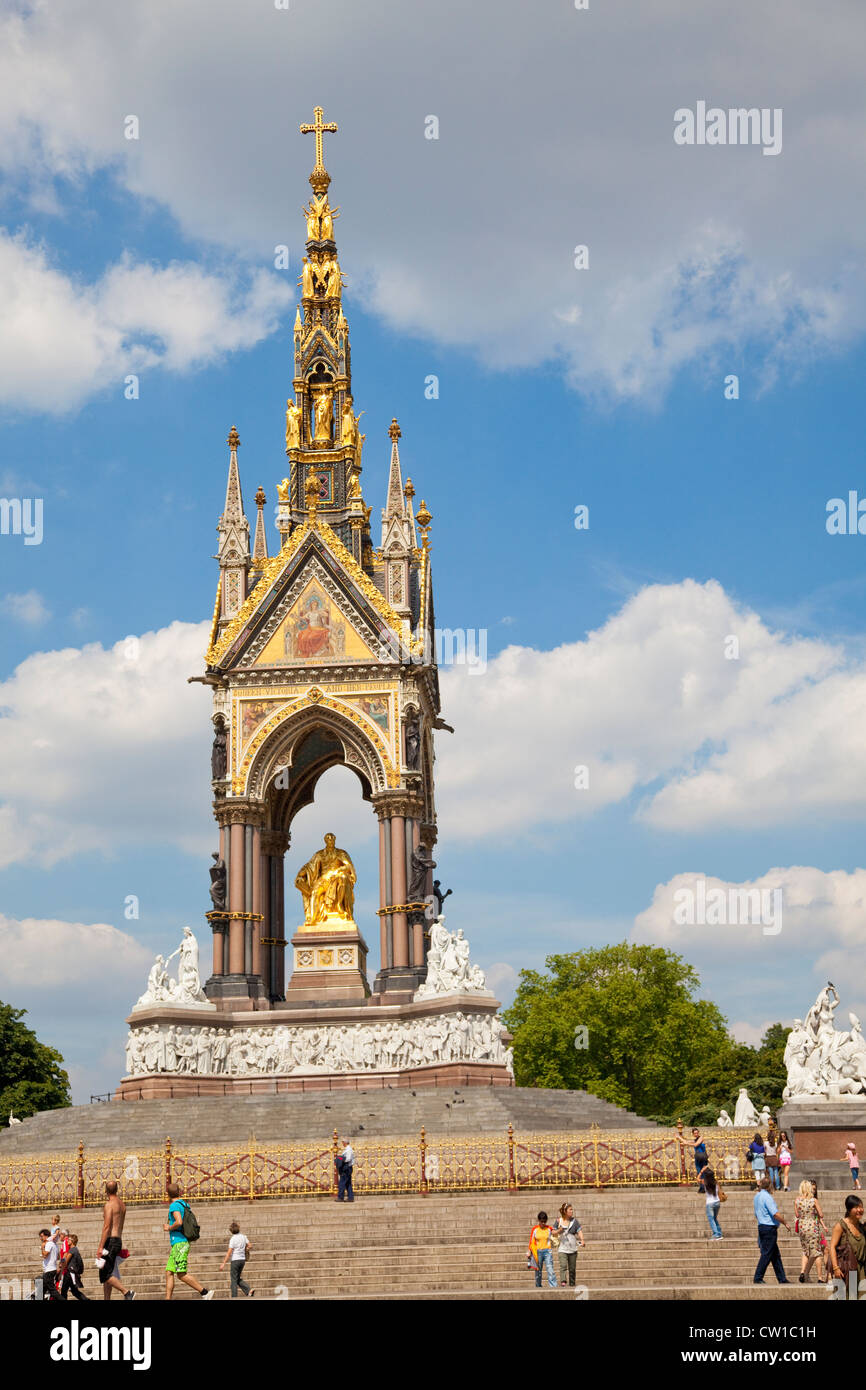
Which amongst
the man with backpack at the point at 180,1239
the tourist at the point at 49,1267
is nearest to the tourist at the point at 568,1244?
the man with backpack at the point at 180,1239

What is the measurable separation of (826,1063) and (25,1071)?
39.1m

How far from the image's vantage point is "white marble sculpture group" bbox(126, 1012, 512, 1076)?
3988cm

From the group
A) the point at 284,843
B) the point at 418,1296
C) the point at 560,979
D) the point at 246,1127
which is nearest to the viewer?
the point at 418,1296

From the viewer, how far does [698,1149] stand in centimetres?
2753

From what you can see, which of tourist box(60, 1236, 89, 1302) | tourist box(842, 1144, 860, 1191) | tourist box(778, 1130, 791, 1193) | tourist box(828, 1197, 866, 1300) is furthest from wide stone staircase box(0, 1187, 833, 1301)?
A: tourist box(828, 1197, 866, 1300)

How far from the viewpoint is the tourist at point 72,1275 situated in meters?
20.6

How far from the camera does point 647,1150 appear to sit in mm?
29125

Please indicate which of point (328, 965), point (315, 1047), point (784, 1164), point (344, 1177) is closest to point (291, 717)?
point (328, 965)

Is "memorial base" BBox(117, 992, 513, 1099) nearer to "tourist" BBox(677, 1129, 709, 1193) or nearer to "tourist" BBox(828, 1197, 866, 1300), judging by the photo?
"tourist" BBox(677, 1129, 709, 1193)

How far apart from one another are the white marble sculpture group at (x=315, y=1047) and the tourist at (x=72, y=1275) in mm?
18369

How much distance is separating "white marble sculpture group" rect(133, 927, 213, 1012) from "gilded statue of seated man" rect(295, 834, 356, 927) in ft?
15.0
